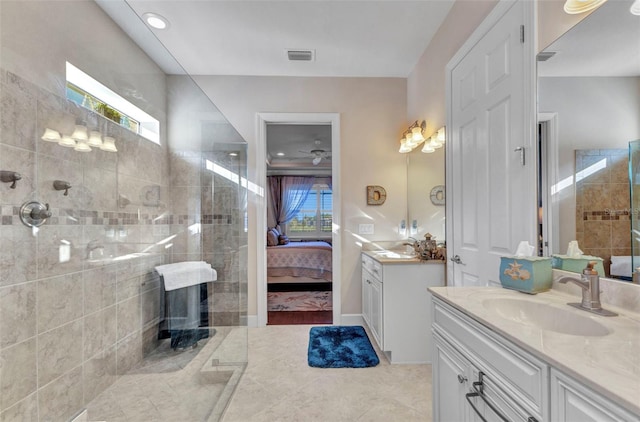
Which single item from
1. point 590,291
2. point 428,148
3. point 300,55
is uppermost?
point 300,55

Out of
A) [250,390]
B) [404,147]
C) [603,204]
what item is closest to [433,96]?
[404,147]

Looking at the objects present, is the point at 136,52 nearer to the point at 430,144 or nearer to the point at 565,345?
the point at 430,144

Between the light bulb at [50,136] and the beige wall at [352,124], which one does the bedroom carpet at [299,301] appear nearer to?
the beige wall at [352,124]

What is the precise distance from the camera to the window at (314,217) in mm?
7148

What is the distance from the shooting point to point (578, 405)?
0.58 m

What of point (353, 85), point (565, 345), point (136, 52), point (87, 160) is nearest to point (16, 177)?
point (87, 160)

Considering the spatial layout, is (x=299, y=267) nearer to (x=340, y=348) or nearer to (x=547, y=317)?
(x=340, y=348)

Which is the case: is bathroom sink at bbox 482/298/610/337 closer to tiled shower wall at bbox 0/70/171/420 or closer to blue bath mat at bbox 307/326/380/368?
blue bath mat at bbox 307/326/380/368

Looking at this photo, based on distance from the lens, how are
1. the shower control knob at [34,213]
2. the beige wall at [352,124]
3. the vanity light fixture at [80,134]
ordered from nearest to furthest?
the shower control knob at [34,213] → the vanity light fixture at [80,134] → the beige wall at [352,124]

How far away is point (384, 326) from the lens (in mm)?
2232

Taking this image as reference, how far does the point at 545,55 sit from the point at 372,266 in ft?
6.18

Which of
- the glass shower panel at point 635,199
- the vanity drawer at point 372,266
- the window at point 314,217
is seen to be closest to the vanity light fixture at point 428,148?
the vanity drawer at point 372,266

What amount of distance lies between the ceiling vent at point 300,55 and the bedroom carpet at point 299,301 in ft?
9.50

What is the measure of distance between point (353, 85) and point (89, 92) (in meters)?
2.41
